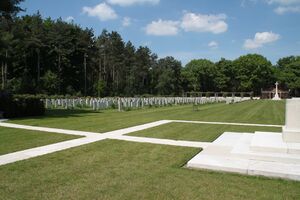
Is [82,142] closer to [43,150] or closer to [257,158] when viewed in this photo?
[43,150]

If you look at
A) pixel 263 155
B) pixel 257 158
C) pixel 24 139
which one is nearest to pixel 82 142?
pixel 24 139

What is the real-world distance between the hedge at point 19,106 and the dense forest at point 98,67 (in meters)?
3.70

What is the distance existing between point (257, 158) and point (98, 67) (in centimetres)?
6491

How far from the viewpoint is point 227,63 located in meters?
94.3

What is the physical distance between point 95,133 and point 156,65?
7158 centimetres

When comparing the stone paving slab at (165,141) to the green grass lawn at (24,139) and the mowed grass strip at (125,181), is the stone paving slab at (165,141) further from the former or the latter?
the green grass lawn at (24,139)

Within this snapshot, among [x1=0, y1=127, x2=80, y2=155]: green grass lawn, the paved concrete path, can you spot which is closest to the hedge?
[x1=0, y1=127, x2=80, y2=155]: green grass lawn

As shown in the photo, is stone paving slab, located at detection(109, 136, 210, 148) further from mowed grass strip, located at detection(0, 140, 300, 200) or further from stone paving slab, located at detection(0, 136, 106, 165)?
mowed grass strip, located at detection(0, 140, 300, 200)

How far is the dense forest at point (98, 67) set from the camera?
A: 41.9m

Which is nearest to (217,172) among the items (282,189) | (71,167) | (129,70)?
(282,189)

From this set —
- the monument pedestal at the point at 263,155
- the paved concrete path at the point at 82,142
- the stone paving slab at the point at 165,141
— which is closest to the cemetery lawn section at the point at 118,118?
the paved concrete path at the point at 82,142

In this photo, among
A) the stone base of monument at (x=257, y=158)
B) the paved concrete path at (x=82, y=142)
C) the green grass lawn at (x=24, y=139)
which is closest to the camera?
the stone base of monument at (x=257, y=158)

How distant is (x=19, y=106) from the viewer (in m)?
17.0

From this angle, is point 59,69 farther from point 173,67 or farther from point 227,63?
point 227,63
